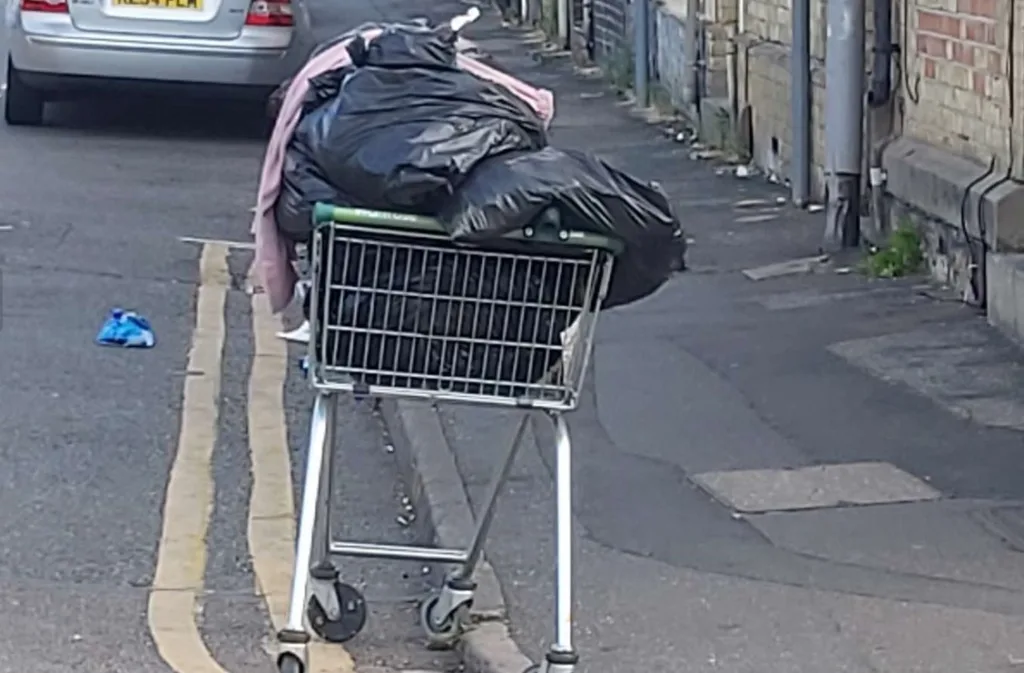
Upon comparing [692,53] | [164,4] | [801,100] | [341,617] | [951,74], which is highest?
[951,74]

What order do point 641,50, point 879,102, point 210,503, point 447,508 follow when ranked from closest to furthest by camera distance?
1. point 447,508
2. point 210,503
3. point 879,102
4. point 641,50

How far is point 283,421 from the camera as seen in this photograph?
8.39 meters

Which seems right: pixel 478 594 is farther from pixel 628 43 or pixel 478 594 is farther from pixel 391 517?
pixel 628 43

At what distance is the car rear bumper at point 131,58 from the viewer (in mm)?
15086

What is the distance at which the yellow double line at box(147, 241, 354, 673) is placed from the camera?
5.93 m

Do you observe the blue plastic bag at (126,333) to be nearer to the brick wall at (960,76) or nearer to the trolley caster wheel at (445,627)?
the brick wall at (960,76)

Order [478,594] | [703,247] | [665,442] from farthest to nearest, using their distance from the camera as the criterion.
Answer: [703,247] → [665,442] → [478,594]

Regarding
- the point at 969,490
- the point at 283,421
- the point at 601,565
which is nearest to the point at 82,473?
the point at 283,421

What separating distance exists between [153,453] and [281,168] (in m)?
3.02

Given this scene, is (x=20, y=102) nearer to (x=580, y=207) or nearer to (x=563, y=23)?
(x=563, y=23)

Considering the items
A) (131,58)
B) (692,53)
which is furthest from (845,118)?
(131,58)

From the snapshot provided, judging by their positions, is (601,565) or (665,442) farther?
(665,442)

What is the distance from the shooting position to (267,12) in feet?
50.1

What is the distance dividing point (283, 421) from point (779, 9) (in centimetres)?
698
